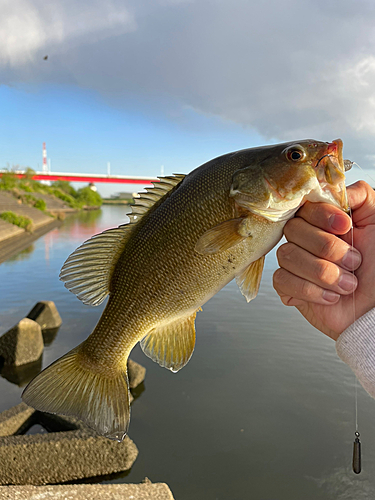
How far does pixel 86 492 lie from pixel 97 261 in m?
2.66

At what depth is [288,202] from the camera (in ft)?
6.16

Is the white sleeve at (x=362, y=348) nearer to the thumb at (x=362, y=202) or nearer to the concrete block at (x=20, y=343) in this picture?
the thumb at (x=362, y=202)

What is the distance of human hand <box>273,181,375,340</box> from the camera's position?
1955 millimetres

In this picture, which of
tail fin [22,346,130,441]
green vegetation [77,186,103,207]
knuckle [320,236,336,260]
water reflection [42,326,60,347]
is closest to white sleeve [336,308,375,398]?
knuckle [320,236,336,260]

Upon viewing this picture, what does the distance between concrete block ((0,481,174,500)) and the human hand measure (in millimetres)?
2784

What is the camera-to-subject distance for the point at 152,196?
2219mm

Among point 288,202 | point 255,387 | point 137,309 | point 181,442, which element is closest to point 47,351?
point 181,442

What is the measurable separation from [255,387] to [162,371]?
7.25ft

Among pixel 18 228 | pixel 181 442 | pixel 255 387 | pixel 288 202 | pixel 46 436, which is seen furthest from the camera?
pixel 18 228

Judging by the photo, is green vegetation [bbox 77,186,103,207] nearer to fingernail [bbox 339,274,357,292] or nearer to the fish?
the fish

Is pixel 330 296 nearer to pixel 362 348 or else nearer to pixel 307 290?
pixel 307 290

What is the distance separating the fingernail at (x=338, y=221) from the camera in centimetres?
190

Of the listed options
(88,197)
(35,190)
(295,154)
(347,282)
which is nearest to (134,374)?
(347,282)

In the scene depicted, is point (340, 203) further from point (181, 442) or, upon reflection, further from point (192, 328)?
point (181, 442)
